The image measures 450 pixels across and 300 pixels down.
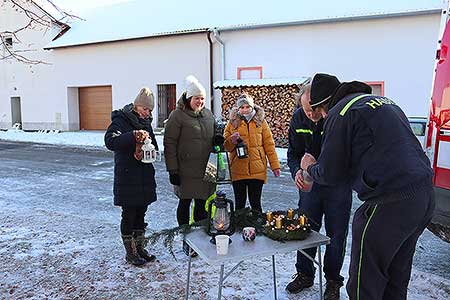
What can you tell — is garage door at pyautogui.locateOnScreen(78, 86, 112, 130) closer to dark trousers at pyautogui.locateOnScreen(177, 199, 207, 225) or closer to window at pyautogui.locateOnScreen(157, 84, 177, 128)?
window at pyautogui.locateOnScreen(157, 84, 177, 128)

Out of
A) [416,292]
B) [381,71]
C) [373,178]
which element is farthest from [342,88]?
[381,71]

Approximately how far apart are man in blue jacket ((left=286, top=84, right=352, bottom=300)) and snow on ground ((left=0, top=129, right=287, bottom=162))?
437 inches

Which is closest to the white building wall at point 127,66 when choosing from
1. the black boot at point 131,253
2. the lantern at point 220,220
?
the black boot at point 131,253

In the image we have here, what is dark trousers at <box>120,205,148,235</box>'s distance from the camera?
13.3 ft

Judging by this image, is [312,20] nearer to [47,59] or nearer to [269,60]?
[269,60]

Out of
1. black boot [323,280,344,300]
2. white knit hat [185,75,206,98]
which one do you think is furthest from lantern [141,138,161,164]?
black boot [323,280,344,300]

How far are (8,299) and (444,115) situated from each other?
3.63 m

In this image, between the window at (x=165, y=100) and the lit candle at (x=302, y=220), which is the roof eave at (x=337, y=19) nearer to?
the window at (x=165, y=100)

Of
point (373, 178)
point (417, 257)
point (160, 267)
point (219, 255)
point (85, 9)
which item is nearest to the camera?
point (373, 178)

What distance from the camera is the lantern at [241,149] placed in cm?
426

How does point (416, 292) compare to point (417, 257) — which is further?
point (417, 257)

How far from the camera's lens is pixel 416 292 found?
3521mm

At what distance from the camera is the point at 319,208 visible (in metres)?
3.42

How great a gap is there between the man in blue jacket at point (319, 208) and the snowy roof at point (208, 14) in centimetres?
939
